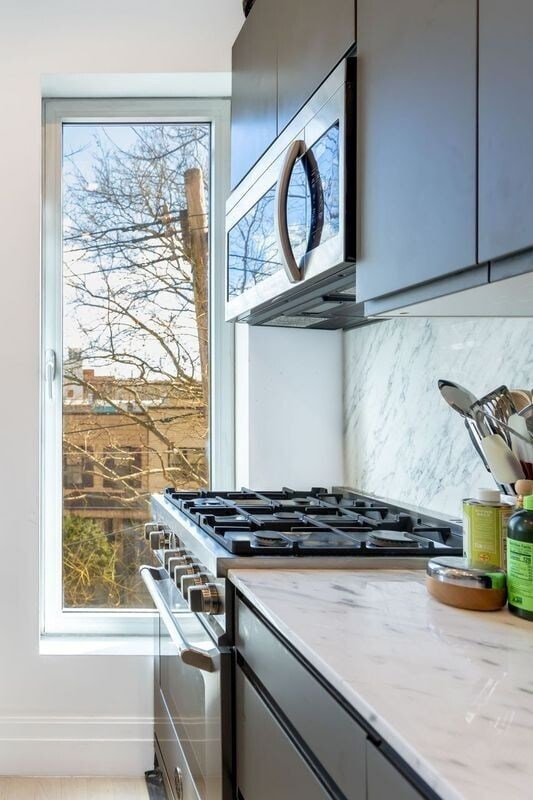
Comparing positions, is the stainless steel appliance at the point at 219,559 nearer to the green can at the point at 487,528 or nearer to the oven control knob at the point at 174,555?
the oven control knob at the point at 174,555

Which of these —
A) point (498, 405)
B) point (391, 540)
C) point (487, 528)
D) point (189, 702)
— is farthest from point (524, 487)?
point (189, 702)

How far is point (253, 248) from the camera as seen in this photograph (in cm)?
196

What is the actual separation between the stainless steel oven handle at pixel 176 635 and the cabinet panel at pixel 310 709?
167mm

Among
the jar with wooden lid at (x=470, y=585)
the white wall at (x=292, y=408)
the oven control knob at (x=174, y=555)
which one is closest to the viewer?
the jar with wooden lid at (x=470, y=585)

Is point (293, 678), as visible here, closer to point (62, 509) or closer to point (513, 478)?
point (513, 478)

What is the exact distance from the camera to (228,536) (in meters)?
1.47

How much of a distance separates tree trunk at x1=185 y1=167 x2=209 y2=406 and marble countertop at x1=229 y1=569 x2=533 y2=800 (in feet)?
4.82

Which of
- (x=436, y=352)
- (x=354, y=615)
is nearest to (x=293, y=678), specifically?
(x=354, y=615)

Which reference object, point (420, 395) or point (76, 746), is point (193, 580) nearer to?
point (420, 395)

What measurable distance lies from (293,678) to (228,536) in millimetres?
508

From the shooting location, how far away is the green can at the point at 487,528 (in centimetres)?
117

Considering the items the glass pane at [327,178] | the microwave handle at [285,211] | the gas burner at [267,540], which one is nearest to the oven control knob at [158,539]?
the gas burner at [267,540]

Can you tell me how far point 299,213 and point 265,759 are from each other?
106 cm

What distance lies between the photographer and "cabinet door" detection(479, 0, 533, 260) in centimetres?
85
